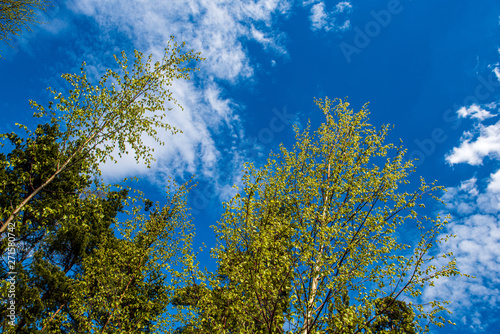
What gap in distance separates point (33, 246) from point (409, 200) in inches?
927

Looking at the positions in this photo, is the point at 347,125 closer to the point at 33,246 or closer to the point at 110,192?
the point at 110,192

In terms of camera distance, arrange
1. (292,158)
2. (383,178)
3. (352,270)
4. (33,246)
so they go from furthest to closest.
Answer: (33,246), (292,158), (383,178), (352,270)

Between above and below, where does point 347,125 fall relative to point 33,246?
above

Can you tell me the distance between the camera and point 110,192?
25.6 ft

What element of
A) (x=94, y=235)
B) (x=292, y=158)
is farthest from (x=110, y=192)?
(x=94, y=235)

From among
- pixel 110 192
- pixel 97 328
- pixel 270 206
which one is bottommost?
pixel 97 328

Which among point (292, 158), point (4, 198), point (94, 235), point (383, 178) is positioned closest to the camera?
point (383, 178)

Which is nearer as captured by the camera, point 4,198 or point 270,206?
point 270,206

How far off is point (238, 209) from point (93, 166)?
490 centimetres

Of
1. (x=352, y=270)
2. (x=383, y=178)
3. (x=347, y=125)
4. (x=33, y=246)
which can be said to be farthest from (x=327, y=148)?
(x=33, y=246)

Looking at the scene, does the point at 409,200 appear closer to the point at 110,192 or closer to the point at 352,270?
the point at 352,270

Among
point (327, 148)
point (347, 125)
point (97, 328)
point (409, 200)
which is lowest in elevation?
point (97, 328)

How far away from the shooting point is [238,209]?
23.8ft

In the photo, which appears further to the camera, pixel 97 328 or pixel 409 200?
pixel 97 328
